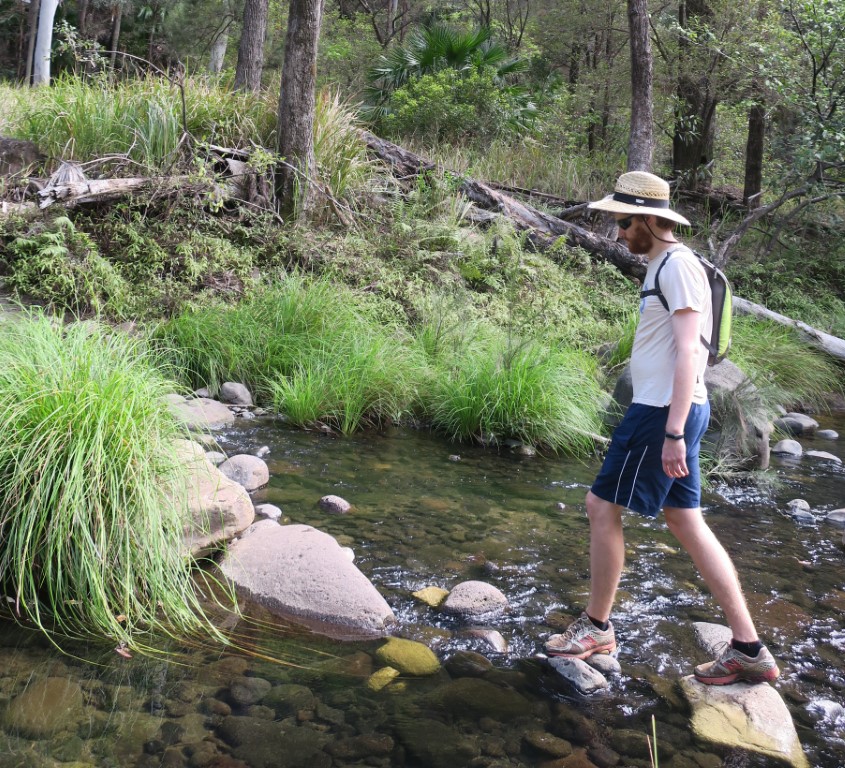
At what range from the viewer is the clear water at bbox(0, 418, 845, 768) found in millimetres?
2432

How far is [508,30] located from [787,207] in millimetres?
10945

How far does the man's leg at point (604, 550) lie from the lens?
9.70 ft

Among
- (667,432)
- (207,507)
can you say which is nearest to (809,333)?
(667,432)

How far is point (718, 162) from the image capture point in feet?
63.4

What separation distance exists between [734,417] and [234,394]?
4.34m

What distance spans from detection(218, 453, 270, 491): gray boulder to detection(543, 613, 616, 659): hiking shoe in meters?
2.30

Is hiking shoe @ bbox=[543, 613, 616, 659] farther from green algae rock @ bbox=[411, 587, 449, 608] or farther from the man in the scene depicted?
green algae rock @ bbox=[411, 587, 449, 608]

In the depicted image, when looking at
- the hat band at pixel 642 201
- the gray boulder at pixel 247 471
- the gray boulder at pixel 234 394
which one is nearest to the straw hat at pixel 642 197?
the hat band at pixel 642 201

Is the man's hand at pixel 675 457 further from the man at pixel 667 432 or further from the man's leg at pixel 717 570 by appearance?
the man's leg at pixel 717 570

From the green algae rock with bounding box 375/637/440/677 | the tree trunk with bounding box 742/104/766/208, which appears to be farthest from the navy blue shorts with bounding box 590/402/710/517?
the tree trunk with bounding box 742/104/766/208

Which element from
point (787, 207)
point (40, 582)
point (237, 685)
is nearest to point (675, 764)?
point (237, 685)

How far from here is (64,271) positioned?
7082 millimetres

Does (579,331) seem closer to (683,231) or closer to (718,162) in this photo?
(683,231)

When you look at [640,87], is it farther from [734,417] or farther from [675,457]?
[675,457]
